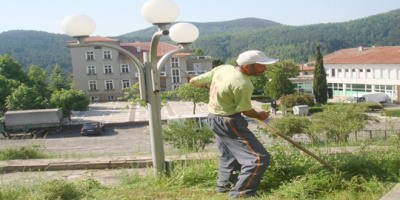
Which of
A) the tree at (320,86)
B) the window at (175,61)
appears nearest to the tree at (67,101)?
the window at (175,61)

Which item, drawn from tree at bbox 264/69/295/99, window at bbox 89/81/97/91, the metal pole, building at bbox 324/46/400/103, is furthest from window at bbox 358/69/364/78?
the metal pole

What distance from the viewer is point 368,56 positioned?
5194cm

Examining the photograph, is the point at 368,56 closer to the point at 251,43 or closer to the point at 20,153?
the point at 20,153

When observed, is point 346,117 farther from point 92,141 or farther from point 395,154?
point 92,141

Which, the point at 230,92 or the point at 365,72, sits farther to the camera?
the point at 365,72

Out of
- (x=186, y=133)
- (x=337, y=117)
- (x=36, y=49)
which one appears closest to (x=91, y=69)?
(x=337, y=117)

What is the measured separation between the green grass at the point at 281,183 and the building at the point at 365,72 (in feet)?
152

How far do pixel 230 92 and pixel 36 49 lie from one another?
150 meters

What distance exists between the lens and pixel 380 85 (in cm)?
4756

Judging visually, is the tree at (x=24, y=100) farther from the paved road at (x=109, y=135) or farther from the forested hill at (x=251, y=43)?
the forested hill at (x=251, y=43)

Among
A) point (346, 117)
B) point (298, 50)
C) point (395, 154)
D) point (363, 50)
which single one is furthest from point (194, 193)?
point (298, 50)

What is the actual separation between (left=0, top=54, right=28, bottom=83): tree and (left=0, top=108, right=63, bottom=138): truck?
18574 millimetres

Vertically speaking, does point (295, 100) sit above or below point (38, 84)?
below

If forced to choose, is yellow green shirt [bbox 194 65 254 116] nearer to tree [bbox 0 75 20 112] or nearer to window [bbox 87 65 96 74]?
tree [bbox 0 75 20 112]
